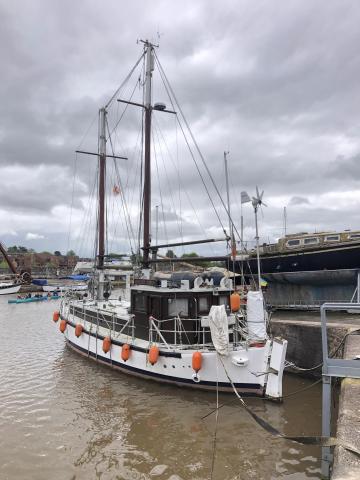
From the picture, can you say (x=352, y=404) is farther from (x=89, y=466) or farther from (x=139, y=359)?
(x=139, y=359)

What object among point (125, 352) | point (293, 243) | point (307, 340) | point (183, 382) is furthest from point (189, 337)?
point (293, 243)

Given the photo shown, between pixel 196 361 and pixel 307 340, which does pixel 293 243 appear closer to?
pixel 307 340

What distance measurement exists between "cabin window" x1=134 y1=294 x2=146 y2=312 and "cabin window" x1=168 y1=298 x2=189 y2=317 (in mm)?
1181

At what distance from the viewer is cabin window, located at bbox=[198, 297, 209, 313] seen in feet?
42.2

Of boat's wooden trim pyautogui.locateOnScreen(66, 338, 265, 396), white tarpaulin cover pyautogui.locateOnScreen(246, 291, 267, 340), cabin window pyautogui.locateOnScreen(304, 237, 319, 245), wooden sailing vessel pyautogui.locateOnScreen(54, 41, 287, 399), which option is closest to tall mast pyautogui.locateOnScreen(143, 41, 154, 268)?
wooden sailing vessel pyautogui.locateOnScreen(54, 41, 287, 399)

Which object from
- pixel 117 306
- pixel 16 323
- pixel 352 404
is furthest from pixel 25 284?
pixel 352 404

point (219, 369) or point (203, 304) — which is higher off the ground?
point (203, 304)

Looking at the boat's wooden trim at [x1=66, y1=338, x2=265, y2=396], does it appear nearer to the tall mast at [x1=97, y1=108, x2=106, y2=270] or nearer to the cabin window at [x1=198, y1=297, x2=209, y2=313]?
the cabin window at [x1=198, y1=297, x2=209, y2=313]

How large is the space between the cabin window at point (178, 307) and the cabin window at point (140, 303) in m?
1.18

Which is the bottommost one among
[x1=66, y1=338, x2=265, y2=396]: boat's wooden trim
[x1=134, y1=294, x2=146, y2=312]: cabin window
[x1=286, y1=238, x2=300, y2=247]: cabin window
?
[x1=66, y1=338, x2=265, y2=396]: boat's wooden trim

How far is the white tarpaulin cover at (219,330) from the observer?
10828 mm

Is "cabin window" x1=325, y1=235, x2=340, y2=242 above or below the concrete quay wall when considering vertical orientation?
above

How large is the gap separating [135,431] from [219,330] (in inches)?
143

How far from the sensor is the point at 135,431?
30.7ft
